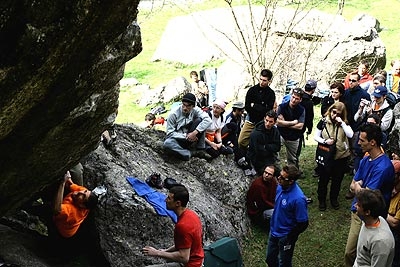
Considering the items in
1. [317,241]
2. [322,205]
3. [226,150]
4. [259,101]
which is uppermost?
[259,101]

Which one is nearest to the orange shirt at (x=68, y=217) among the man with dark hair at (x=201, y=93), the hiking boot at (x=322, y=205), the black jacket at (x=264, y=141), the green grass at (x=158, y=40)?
the black jacket at (x=264, y=141)

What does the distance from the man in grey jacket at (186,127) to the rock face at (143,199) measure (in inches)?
11.0

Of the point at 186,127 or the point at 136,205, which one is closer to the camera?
the point at 136,205

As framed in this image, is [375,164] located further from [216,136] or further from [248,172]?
[216,136]

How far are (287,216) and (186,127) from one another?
3198 mm

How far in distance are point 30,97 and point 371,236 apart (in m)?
3.69

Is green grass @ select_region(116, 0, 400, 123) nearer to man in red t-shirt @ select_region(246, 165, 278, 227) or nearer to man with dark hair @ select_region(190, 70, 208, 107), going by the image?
man with dark hair @ select_region(190, 70, 208, 107)

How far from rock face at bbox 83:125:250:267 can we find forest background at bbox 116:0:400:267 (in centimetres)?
77

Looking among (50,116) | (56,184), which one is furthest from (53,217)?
(50,116)

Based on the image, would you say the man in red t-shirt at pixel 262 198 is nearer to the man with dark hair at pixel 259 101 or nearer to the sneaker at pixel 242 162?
the sneaker at pixel 242 162

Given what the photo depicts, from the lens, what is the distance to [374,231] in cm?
552

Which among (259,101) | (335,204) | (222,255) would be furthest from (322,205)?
(222,255)

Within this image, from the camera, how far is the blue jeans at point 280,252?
7258mm

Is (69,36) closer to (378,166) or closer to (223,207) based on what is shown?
(378,166)
